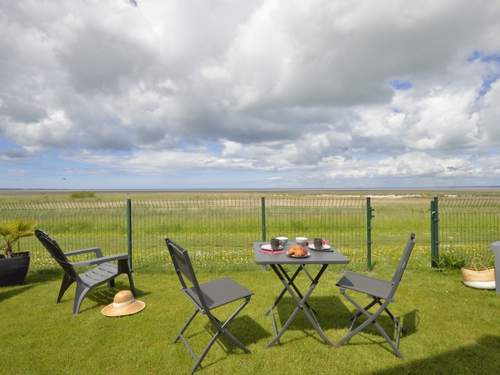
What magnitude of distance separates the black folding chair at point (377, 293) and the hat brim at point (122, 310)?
284 cm

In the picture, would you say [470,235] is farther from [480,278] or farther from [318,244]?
[318,244]

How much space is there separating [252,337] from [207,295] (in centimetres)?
81

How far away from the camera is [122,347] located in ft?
10.3

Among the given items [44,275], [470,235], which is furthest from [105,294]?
[470,235]

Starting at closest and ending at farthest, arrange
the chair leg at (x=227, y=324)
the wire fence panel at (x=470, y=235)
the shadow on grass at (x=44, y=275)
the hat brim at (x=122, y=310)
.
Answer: the chair leg at (x=227, y=324) < the hat brim at (x=122, y=310) < the shadow on grass at (x=44, y=275) < the wire fence panel at (x=470, y=235)

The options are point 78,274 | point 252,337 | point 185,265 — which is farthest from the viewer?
point 78,274


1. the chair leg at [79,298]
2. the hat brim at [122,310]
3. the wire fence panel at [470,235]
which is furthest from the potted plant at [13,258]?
the wire fence panel at [470,235]

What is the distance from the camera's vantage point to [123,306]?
13.1 ft

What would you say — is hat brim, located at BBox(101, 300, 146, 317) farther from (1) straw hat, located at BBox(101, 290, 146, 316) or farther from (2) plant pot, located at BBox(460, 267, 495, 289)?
(2) plant pot, located at BBox(460, 267, 495, 289)

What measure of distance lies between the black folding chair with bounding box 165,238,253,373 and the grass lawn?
21 centimetres

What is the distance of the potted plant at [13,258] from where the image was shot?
16.6 feet

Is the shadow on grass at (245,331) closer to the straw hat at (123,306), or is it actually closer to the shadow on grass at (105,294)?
the straw hat at (123,306)

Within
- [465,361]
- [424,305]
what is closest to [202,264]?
[424,305]

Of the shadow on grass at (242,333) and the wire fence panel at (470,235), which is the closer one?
the shadow on grass at (242,333)
